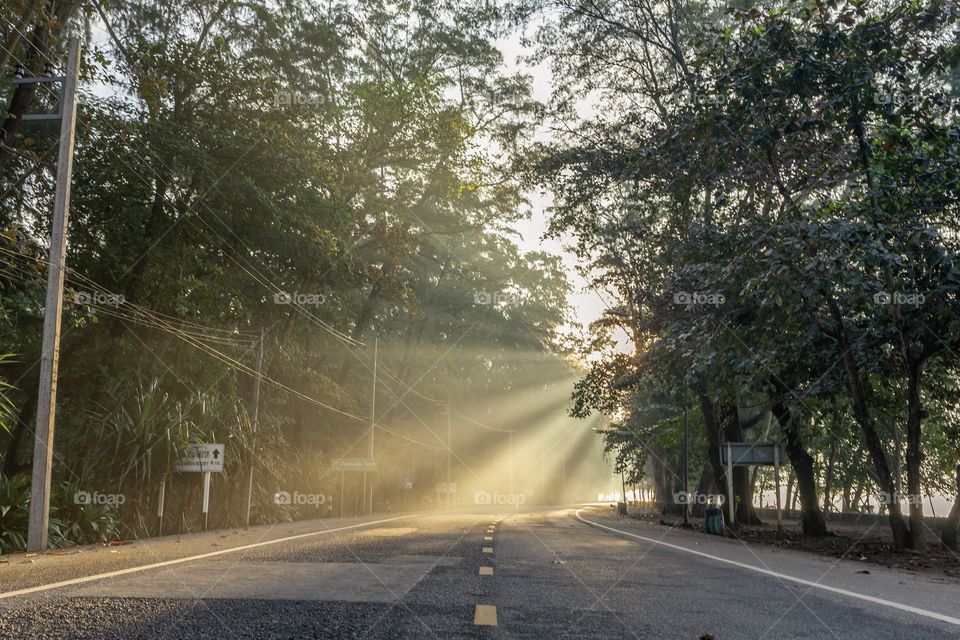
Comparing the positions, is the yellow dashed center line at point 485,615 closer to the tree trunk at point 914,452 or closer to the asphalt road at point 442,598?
the asphalt road at point 442,598

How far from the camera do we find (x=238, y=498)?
1089 inches

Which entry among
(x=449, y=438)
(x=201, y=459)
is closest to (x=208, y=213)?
(x=201, y=459)

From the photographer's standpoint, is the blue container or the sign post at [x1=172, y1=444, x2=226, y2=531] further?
the blue container

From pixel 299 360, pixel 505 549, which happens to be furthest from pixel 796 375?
pixel 299 360

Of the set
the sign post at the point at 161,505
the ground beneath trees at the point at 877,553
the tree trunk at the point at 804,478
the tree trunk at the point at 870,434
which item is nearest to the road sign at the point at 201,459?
the sign post at the point at 161,505

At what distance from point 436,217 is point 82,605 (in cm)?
3461

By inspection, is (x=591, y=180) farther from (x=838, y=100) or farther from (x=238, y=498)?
(x=238, y=498)

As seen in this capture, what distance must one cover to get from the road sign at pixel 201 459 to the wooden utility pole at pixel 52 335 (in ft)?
19.2

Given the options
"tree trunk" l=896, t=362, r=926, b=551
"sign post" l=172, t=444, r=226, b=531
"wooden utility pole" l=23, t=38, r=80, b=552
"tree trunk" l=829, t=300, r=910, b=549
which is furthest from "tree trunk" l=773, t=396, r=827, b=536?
"wooden utility pole" l=23, t=38, r=80, b=552

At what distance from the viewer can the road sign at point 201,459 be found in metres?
20.6

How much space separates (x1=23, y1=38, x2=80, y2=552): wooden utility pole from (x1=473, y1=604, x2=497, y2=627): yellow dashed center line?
1003 centimetres

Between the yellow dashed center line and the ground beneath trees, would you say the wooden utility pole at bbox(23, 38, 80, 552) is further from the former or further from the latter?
the ground beneath trees

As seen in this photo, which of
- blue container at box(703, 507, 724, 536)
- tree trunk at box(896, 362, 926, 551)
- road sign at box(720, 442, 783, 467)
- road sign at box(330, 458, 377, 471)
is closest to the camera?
tree trunk at box(896, 362, 926, 551)

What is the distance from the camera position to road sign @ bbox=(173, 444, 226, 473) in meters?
20.6
